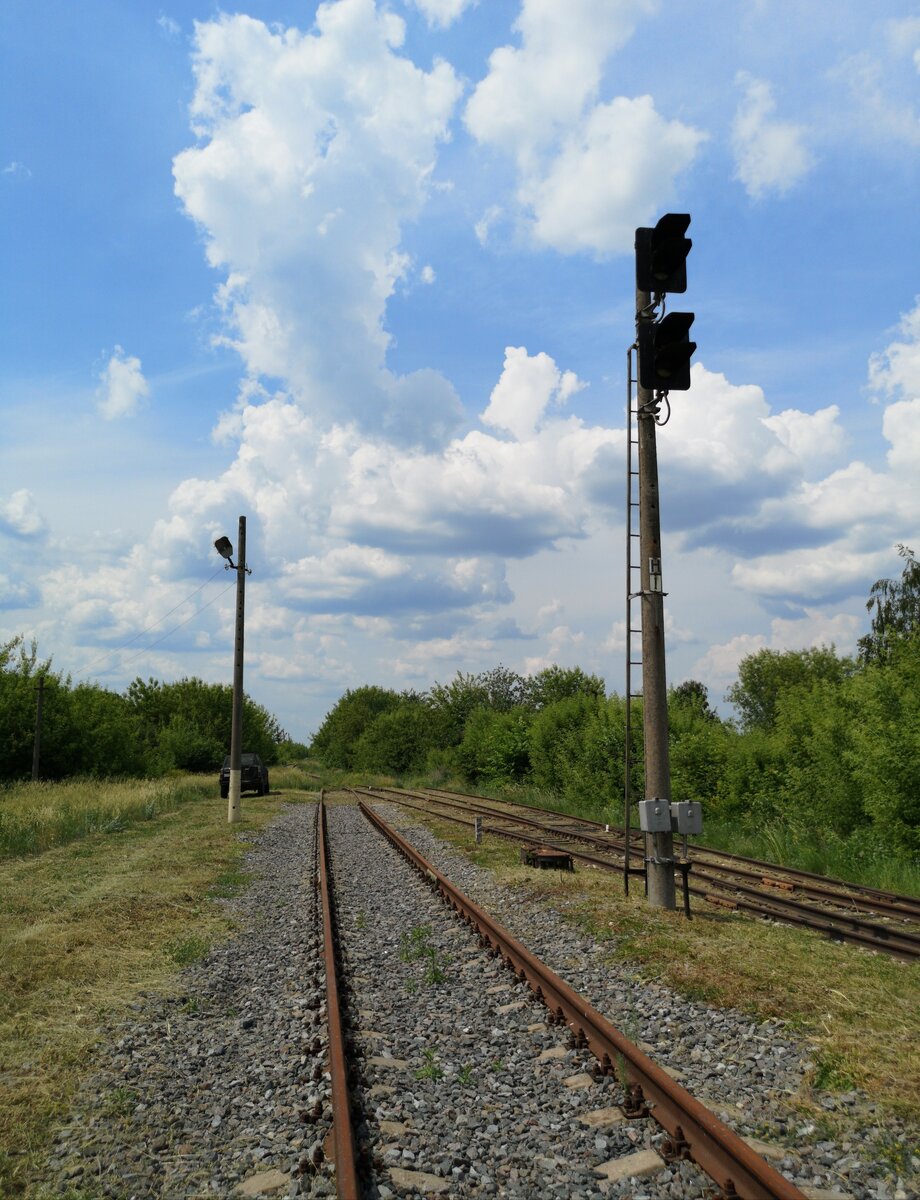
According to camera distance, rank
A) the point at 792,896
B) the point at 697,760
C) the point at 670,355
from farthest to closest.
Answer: the point at 697,760 < the point at 792,896 < the point at 670,355

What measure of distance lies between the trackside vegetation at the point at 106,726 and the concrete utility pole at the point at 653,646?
36.8 metres

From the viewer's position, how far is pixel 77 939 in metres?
8.57

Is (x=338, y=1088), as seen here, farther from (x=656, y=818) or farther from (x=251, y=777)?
(x=251, y=777)

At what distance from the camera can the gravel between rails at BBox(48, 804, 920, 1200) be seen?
3.90 meters

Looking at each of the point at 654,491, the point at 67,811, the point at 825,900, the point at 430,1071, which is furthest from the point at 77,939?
the point at 67,811

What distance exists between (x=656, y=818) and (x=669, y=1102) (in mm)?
5005

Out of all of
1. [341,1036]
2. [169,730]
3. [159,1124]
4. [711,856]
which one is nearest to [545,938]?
[341,1036]

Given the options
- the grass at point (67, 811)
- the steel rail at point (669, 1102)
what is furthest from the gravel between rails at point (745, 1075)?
the grass at point (67, 811)

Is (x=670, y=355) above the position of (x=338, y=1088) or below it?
above

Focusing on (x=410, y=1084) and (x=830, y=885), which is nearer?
(x=410, y=1084)

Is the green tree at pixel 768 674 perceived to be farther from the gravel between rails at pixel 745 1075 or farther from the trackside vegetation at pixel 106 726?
the gravel between rails at pixel 745 1075

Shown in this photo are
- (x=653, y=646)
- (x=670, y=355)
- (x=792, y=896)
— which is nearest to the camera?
(x=670, y=355)

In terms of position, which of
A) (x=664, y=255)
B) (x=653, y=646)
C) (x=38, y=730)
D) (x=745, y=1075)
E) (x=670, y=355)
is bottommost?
(x=745, y=1075)

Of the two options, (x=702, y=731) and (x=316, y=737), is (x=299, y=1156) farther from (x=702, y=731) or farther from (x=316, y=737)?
(x=316, y=737)
